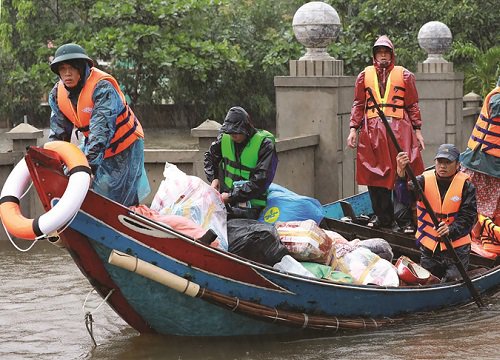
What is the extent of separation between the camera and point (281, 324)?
789 centimetres

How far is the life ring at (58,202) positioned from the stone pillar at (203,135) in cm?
446

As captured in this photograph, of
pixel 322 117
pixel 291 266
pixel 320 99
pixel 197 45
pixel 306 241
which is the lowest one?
pixel 291 266

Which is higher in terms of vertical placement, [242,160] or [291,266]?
[242,160]

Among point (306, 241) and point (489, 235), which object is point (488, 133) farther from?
point (306, 241)

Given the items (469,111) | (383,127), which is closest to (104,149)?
(383,127)

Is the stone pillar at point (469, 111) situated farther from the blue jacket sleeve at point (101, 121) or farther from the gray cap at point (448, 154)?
the blue jacket sleeve at point (101, 121)

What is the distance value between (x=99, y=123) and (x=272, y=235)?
154 cm

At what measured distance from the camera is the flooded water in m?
7.79

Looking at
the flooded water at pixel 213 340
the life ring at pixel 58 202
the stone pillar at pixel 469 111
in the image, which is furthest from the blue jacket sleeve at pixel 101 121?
the stone pillar at pixel 469 111

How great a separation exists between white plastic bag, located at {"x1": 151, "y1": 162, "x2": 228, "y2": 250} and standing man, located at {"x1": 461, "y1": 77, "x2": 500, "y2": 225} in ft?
10.2

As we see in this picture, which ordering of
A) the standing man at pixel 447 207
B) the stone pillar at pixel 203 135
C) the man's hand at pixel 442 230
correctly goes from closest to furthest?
the man's hand at pixel 442 230 < the standing man at pixel 447 207 < the stone pillar at pixel 203 135

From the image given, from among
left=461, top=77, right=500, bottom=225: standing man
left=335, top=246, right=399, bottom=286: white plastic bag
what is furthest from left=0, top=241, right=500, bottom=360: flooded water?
left=461, top=77, right=500, bottom=225: standing man

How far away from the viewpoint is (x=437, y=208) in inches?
350

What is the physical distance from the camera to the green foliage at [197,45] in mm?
19359
